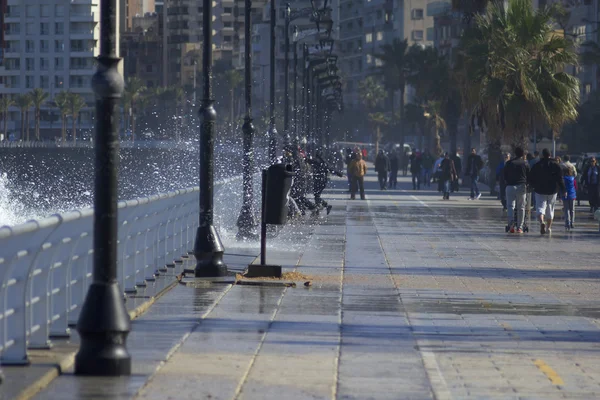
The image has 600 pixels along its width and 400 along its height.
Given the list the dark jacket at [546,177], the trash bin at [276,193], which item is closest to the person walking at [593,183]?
the dark jacket at [546,177]

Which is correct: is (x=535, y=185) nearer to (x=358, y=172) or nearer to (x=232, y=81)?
(x=358, y=172)

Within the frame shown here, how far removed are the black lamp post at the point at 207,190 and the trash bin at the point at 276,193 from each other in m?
0.81

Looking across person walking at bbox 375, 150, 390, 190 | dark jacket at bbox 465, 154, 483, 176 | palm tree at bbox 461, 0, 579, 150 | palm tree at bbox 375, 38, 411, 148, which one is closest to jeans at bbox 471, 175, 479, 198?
dark jacket at bbox 465, 154, 483, 176

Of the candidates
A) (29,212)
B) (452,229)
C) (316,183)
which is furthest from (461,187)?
(452,229)

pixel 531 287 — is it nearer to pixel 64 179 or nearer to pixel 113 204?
pixel 113 204

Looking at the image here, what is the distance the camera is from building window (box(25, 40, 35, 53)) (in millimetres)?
139075

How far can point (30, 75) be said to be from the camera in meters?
154

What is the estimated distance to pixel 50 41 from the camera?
144 meters

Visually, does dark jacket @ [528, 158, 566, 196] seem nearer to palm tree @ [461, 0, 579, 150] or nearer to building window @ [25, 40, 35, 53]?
palm tree @ [461, 0, 579, 150]

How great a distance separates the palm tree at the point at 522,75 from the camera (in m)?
44.5

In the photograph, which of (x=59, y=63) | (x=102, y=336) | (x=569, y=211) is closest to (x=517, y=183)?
(x=569, y=211)

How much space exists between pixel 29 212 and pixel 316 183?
113ft

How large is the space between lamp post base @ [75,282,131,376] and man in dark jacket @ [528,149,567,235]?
1979 centimetres

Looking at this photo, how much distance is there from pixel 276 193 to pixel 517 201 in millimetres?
13127
